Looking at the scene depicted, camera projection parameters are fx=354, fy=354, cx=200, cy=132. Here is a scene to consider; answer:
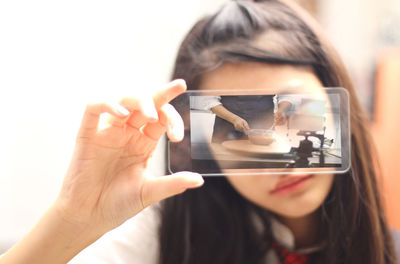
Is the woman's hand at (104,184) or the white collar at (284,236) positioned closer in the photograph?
the woman's hand at (104,184)

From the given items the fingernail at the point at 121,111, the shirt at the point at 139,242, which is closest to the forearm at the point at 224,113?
the fingernail at the point at 121,111

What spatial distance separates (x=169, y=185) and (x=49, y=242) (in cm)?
17

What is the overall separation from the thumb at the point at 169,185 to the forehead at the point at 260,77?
0.62 ft

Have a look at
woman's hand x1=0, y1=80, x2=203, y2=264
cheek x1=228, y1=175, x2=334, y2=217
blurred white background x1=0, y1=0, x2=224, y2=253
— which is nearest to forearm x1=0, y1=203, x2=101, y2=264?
woman's hand x1=0, y1=80, x2=203, y2=264

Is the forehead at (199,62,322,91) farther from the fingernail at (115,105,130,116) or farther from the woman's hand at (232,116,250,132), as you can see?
the fingernail at (115,105,130,116)

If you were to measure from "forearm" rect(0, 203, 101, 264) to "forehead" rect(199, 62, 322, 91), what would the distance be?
0.31m

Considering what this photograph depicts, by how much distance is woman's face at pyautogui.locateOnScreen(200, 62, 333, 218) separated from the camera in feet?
1.83

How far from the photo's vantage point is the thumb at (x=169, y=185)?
17.2 inches

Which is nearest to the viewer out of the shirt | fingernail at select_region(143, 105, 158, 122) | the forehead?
fingernail at select_region(143, 105, 158, 122)

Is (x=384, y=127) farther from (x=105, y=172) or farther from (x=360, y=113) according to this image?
(x=105, y=172)

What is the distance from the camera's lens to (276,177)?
1.96 feet

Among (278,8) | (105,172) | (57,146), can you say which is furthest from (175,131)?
(57,146)

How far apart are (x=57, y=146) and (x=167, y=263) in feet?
1.84

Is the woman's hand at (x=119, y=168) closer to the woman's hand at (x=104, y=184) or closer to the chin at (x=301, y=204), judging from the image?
the woman's hand at (x=104, y=184)
